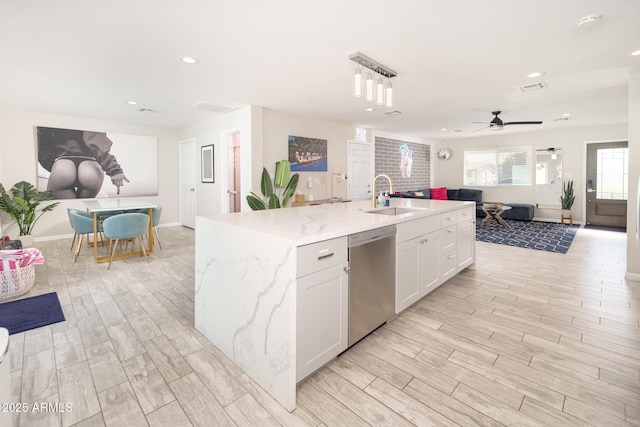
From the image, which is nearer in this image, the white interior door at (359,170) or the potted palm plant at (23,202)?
the potted palm plant at (23,202)

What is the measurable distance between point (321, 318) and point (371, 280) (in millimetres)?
525

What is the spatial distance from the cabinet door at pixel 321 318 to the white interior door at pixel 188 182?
566 centimetres

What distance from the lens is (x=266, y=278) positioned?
5.61 feet

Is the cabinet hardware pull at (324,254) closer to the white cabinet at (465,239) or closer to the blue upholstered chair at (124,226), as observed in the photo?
the white cabinet at (465,239)

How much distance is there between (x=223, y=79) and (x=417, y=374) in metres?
3.56

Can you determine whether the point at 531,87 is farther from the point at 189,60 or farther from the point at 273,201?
the point at 189,60

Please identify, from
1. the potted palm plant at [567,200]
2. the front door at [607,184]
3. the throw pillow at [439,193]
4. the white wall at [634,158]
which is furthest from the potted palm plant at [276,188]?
the front door at [607,184]

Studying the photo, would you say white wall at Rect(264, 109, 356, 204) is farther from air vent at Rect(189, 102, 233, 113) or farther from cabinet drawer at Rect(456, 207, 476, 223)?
cabinet drawer at Rect(456, 207, 476, 223)

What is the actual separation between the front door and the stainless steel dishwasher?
25.3 feet

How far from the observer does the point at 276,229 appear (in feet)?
6.04

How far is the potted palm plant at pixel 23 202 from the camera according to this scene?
497cm

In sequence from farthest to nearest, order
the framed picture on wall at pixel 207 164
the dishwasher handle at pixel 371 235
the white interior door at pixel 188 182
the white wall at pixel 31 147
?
the white interior door at pixel 188 182, the framed picture on wall at pixel 207 164, the white wall at pixel 31 147, the dishwasher handle at pixel 371 235

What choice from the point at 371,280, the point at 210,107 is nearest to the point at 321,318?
the point at 371,280

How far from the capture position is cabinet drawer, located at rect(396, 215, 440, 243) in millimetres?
2432
